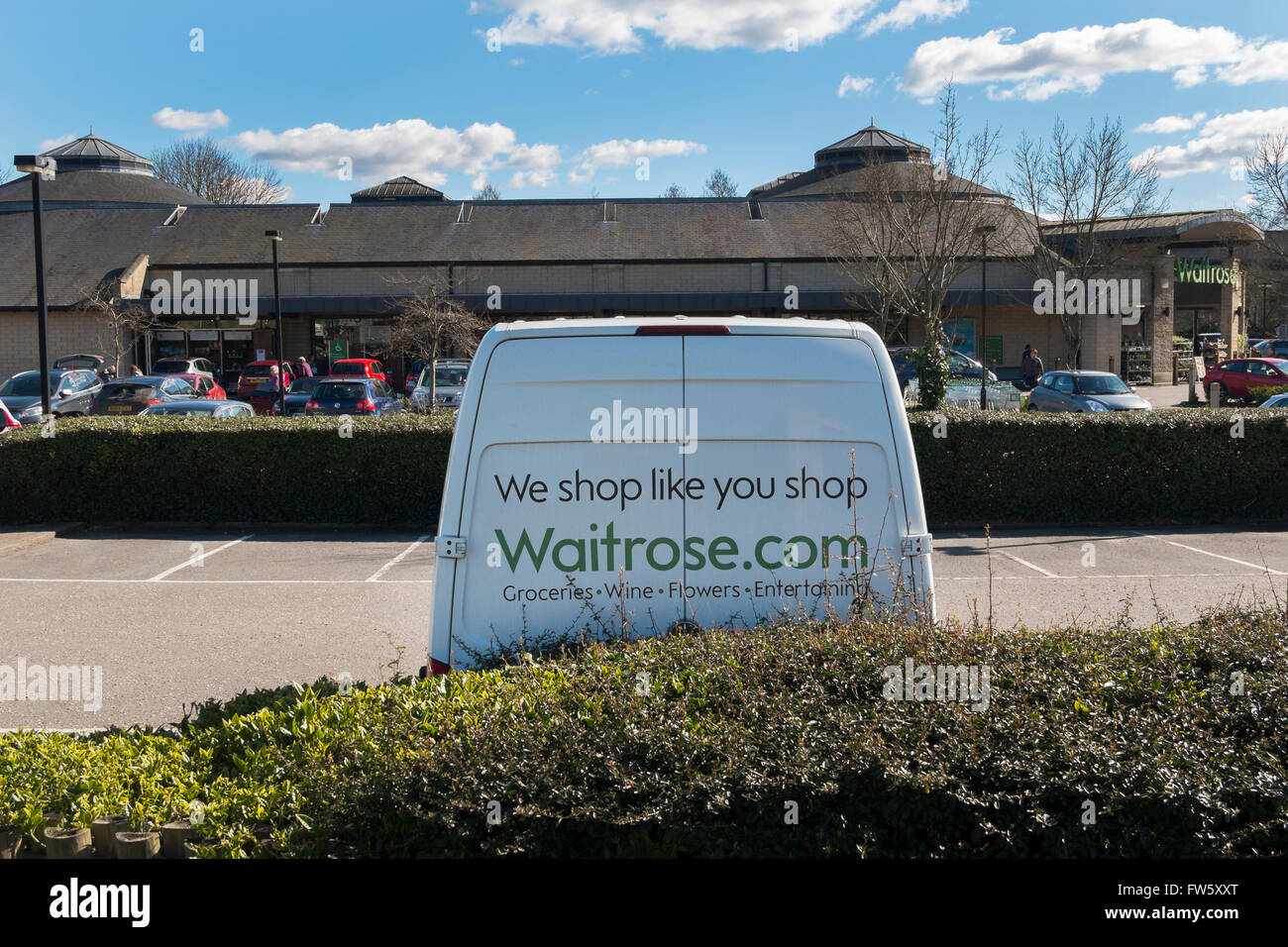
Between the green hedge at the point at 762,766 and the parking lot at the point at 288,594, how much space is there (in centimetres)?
276

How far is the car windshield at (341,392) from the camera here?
24750 millimetres

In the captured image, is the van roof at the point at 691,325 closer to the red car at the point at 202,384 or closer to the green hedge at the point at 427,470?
the green hedge at the point at 427,470

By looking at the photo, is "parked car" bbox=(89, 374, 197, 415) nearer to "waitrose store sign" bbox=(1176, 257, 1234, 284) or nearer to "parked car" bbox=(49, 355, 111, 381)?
"parked car" bbox=(49, 355, 111, 381)

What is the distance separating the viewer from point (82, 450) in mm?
15234

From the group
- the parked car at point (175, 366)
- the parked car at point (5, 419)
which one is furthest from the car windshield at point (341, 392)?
the parked car at point (175, 366)

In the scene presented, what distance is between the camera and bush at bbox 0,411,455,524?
49.5 ft

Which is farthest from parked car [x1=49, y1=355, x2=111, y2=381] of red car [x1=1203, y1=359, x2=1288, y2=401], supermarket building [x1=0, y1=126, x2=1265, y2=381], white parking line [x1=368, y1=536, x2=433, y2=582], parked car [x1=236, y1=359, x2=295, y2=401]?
red car [x1=1203, y1=359, x2=1288, y2=401]

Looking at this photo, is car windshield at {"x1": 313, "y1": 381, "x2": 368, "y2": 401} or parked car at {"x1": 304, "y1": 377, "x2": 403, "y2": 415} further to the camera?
car windshield at {"x1": 313, "y1": 381, "x2": 368, "y2": 401}

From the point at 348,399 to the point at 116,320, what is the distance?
721 inches

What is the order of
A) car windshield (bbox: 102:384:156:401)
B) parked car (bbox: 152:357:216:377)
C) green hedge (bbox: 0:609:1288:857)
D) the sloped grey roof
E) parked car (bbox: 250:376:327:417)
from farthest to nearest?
the sloped grey roof → parked car (bbox: 152:357:216:377) → parked car (bbox: 250:376:327:417) → car windshield (bbox: 102:384:156:401) → green hedge (bbox: 0:609:1288:857)

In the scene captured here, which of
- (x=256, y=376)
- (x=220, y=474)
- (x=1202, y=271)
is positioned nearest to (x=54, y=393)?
(x=256, y=376)

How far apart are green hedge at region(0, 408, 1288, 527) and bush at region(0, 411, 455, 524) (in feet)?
0.05

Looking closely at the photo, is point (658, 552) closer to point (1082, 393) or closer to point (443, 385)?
point (1082, 393)

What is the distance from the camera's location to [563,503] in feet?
13.2
